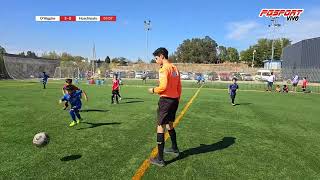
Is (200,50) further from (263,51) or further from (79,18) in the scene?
(79,18)

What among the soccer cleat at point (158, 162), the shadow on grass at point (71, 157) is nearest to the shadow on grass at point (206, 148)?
the soccer cleat at point (158, 162)

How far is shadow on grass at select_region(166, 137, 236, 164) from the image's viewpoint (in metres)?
7.14

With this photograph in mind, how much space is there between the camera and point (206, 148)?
25.7 feet

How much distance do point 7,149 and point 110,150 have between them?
85.4 inches

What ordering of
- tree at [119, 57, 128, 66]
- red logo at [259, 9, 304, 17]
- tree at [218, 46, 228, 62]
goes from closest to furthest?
red logo at [259, 9, 304, 17] < tree at [119, 57, 128, 66] < tree at [218, 46, 228, 62]

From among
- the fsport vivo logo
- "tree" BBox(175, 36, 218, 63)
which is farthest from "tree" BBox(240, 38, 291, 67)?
the fsport vivo logo

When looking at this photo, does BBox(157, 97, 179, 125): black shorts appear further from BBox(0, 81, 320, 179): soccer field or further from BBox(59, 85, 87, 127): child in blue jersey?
BBox(59, 85, 87, 127): child in blue jersey

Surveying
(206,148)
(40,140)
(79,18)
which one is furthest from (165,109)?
(79,18)

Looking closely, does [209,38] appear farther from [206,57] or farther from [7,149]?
[7,149]

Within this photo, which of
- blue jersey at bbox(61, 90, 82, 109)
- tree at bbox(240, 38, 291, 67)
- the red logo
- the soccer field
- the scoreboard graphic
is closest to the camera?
the soccer field

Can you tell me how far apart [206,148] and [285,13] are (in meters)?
67.4

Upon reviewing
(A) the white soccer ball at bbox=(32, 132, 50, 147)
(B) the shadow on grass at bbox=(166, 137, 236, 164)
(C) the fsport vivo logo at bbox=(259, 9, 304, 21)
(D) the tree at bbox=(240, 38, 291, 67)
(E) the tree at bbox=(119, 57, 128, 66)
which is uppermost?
(C) the fsport vivo logo at bbox=(259, 9, 304, 21)

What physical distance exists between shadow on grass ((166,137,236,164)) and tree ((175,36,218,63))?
458ft

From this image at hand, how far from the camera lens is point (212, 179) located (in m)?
5.67
